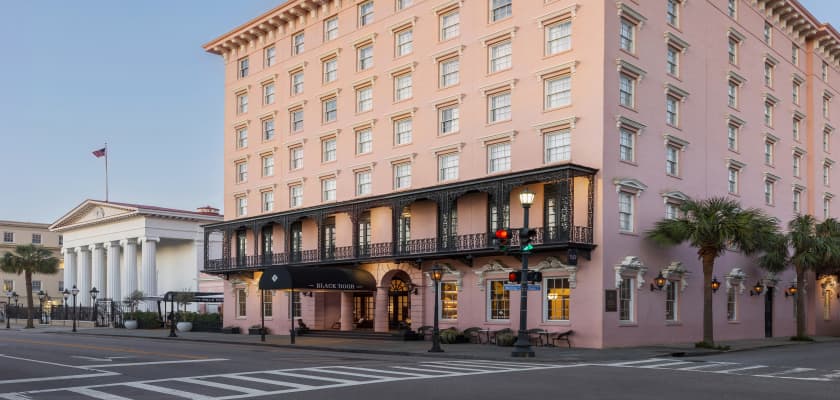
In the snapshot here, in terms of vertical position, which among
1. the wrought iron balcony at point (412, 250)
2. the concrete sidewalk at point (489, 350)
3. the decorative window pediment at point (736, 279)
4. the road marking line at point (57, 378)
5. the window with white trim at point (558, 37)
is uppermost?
the window with white trim at point (558, 37)

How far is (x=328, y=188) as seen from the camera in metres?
46.0

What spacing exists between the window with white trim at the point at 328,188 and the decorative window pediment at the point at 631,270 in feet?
59.3

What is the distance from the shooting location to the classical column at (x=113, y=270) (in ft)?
262

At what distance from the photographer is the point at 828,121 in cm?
5156

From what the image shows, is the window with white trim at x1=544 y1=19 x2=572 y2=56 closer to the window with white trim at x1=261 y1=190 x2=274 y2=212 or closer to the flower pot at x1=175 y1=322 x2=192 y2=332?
the window with white trim at x1=261 y1=190 x2=274 y2=212

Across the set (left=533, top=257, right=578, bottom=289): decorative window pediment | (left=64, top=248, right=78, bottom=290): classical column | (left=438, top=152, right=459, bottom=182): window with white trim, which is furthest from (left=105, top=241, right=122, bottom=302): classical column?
(left=533, top=257, right=578, bottom=289): decorative window pediment

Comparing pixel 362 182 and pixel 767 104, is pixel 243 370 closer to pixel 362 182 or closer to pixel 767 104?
pixel 362 182

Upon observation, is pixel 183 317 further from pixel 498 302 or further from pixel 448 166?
pixel 498 302

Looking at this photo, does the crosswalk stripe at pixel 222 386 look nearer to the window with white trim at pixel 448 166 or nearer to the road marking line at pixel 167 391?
the road marking line at pixel 167 391

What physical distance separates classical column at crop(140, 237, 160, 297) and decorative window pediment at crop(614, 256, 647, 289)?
52646mm

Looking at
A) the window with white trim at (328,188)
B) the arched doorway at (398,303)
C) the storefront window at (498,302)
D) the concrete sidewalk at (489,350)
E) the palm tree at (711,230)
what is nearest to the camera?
the concrete sidewalk at (489,350)

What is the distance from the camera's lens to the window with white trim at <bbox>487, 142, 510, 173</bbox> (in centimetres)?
3594

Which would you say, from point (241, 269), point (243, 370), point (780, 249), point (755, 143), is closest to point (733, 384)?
point (243, 370)

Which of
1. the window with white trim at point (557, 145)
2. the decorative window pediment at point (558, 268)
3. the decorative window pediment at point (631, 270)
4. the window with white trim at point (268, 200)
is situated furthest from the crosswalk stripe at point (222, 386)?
the window with white trim at point (268, 200)
